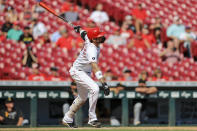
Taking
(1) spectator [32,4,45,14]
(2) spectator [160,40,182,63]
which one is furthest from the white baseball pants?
(1) spectator [32,4,45,14]

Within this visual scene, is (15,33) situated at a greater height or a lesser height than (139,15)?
lesser

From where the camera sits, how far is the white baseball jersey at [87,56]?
8.48m

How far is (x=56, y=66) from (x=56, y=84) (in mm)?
1540

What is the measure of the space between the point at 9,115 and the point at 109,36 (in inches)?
190

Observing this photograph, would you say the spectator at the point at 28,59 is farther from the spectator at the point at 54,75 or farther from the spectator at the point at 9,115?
the spectator at the point at 9,115

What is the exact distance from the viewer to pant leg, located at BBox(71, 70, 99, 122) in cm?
864

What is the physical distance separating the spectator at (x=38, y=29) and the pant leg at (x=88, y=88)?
6.39 metres

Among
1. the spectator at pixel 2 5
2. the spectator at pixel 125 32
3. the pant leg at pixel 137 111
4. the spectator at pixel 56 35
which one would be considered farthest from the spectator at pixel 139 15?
the pant leg at pixel 137 111

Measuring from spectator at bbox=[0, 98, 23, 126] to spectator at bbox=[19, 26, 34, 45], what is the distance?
2.56 meters

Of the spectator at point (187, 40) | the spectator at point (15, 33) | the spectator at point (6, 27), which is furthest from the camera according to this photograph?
the spectator at point (187, 40)

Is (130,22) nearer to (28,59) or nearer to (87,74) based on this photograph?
(28,59)

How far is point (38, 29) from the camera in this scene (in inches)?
603

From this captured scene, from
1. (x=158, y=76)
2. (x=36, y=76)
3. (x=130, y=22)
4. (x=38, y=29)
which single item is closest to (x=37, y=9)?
(x=38, y=29)

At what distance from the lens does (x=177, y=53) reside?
15.4 meters
